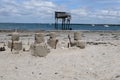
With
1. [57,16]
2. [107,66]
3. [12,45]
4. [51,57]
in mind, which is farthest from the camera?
[57,16]

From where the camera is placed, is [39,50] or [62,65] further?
[39,50]

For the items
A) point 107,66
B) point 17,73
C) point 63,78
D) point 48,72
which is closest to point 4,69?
point 17,73

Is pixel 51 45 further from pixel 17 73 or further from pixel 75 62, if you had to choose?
pixel 17 73

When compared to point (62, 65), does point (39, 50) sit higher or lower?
higher

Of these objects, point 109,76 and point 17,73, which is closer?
point 109,76

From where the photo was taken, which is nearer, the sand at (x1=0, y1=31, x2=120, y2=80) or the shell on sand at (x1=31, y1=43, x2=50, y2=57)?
the sand at (x1=0, y1=31, x2=120, y2=80)

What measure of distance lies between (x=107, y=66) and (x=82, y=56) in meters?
2.46

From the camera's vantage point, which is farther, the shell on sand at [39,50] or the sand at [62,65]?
the shell on sand at [39,50]

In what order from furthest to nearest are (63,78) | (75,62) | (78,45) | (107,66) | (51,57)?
(78,45) < (51,57) < (75,62) < (107,66) < (63,78)

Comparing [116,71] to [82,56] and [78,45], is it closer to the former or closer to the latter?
[82,56]

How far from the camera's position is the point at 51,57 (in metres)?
14.6

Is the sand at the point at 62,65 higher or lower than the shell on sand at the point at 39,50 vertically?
lower

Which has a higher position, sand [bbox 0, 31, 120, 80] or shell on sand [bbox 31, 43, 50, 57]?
shell on sand [bbox 31, 43, 50, 57]

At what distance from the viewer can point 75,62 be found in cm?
1338
